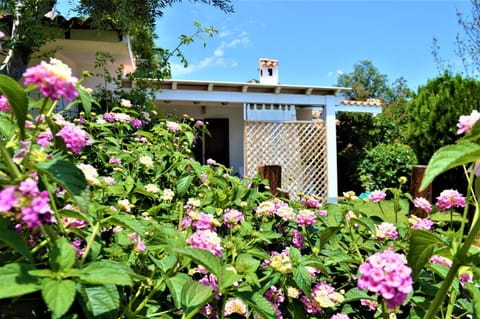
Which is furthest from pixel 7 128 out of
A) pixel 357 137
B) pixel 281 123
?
pixel 357 137

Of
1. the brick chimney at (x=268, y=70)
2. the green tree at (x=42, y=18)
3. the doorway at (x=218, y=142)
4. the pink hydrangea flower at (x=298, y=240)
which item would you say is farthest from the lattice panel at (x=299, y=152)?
the pink hydrangea flower at (x=298, y=240)

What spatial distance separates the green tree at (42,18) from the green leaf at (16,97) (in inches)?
93.5

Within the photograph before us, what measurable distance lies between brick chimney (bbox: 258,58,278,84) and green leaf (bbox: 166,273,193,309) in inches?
308

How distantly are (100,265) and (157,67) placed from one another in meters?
3.37

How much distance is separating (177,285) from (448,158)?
54 centimetres

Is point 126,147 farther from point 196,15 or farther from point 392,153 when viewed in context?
point 392,153

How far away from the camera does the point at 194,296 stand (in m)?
0.65

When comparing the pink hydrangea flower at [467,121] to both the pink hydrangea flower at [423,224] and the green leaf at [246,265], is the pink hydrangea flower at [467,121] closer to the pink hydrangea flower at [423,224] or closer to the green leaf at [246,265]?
the pink hydrangea flower at [423,224]

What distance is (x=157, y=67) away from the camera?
3686 mm

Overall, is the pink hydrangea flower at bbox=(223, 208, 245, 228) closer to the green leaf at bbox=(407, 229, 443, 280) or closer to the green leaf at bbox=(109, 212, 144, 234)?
the green leaf at bbox=(109, 212, 144, 234)

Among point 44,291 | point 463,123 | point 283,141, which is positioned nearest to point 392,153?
point 283,141

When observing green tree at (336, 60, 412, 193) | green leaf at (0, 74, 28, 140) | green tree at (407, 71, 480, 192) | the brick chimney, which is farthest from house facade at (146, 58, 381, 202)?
green leaf at (0, 74, 28, 140)

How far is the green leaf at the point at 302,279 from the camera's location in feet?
2.64

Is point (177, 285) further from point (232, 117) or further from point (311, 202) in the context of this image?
point (232, 117)
